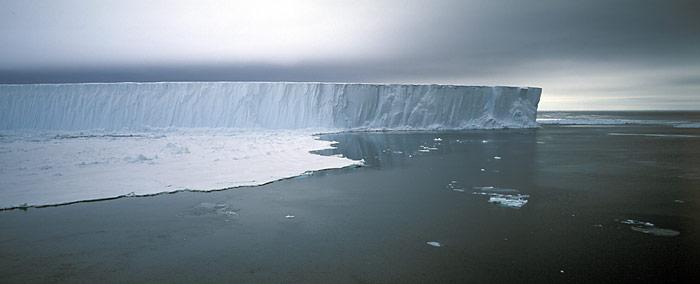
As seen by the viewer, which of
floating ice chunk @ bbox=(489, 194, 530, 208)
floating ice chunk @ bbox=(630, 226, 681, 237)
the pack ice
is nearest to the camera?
floating ice chunk @ bbox=(630, 226, 681, 237)

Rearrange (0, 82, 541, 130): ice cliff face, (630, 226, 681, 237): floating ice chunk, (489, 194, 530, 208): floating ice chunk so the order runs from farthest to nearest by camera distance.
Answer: (0, 82, 541, 130): ice cliff face → (489, 194, 530, 208): floating ice chunk → (630, 226, 681, 237): floating ice chunk

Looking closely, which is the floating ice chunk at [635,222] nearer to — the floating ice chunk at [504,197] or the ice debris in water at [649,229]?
→ the ice debris in water at [649,229]

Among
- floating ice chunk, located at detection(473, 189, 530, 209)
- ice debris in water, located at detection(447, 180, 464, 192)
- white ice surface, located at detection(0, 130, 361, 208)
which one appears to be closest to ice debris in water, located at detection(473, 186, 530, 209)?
floating ice chunk, located at detection(473, 189, 530, 209)

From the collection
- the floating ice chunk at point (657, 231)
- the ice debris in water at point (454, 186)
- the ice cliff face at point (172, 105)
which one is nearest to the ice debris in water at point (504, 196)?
the ice debris in water at point (454, 186)

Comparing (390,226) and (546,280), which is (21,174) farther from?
(546,280)

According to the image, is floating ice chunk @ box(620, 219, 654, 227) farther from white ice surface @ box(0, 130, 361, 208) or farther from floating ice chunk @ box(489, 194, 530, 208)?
white ice surface @ box(0, 130, 361, 208)

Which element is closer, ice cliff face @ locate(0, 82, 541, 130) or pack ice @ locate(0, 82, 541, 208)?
pack ice @ locate(0, 82, 541, 208)

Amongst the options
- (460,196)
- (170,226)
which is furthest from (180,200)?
(460,196)

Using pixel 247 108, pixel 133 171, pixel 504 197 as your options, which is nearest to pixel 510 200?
pixel 504 197
